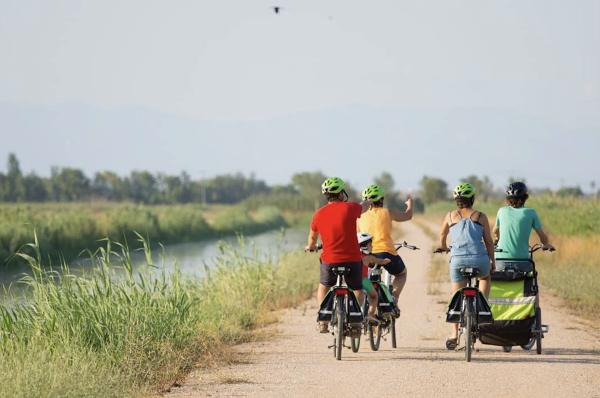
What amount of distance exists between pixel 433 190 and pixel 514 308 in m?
134

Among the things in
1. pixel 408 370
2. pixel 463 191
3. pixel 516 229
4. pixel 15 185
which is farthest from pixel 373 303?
pixel 15 185

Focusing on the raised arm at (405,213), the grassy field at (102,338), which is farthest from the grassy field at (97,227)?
the raised arm at (405,213)

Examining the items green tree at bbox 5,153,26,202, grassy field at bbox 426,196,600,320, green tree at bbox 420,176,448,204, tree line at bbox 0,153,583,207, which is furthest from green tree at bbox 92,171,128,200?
grassy field at bbox 426,196,600,320

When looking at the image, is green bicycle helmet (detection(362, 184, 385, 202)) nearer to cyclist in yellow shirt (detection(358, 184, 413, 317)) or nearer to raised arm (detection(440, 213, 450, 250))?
cyclist in yellow shirt (detection(358, 184, 413, 317))

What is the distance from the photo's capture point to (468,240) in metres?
11.7

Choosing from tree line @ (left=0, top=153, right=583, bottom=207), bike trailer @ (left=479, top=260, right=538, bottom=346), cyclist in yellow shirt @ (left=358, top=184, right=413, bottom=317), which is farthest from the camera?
tree line @ (left=0, top=153, right=583, bottom=207)

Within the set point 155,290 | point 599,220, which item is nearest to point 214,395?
point 155,290

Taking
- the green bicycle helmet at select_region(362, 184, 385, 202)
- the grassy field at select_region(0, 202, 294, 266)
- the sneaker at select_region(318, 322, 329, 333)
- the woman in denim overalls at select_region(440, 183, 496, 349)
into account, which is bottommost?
the grassy field at select_region(0, 202, 294, 266)

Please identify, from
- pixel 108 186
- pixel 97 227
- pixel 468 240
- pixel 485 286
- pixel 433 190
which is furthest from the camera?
pixel 108 186

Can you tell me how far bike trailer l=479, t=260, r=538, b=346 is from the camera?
12227 mm

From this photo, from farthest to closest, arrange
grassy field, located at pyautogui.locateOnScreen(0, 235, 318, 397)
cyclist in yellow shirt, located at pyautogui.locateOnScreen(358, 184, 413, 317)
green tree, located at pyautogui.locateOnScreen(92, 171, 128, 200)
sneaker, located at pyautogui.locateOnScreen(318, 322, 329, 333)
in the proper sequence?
green tree, located at pyautogui.locateOnScreen(92, 171, 128, 200) → cyclist in yellow shirt, located at pyautogui.locateOnScreen(358, 184, 413, 317) → sneaker, located at pyautogui.locateOnScreen(318, 322, 329, 333) → grassy field, located at pyautogui.locateOnScreen(0, 235, 318, 397)

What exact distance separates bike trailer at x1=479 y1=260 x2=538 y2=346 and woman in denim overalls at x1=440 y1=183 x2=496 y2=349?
307 millimetres

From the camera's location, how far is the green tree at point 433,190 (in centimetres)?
14488

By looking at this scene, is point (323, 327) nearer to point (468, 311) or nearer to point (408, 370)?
point (408, 370)
